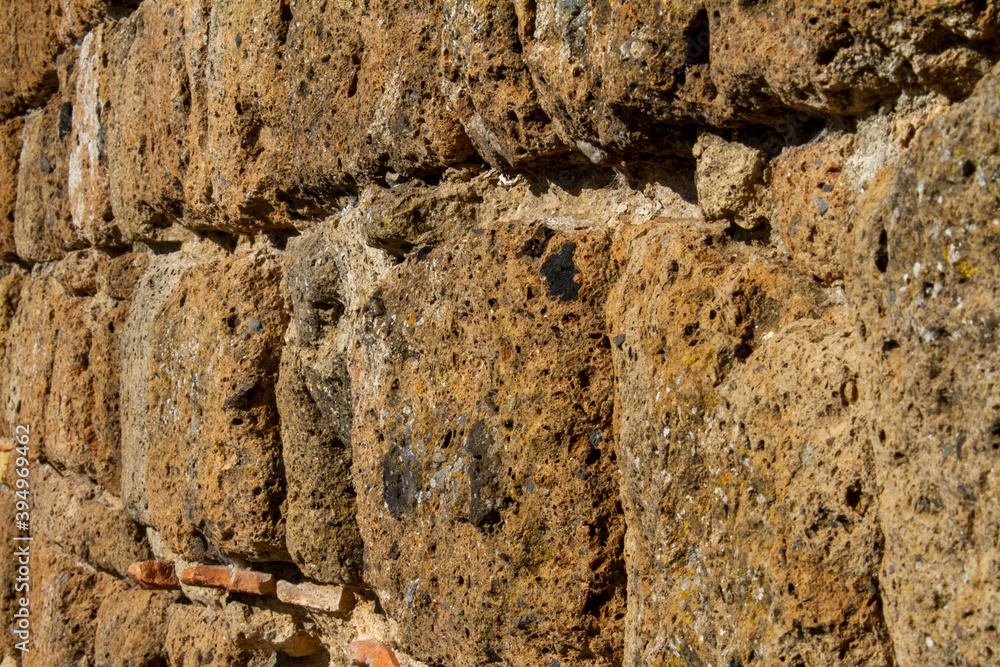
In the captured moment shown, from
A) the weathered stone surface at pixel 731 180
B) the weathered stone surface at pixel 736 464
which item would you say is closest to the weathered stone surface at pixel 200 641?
the weathered stone surface at pixel 736 464

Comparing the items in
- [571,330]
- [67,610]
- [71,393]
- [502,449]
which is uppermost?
[571,330]

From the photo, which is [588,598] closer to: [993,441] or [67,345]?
[993,441]

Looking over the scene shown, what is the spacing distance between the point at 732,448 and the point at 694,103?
28 centimetres

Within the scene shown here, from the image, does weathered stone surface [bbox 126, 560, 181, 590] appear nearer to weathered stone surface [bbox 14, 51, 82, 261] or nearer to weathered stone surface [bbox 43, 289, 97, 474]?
weathered stone surface [bbox 43, 289, 97, 474]

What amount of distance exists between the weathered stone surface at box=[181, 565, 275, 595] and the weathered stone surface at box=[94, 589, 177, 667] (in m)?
0.23

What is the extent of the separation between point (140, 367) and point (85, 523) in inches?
24.0

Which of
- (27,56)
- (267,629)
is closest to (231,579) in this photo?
(267,629)

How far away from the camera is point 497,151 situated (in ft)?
3.26

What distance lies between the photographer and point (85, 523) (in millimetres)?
2170

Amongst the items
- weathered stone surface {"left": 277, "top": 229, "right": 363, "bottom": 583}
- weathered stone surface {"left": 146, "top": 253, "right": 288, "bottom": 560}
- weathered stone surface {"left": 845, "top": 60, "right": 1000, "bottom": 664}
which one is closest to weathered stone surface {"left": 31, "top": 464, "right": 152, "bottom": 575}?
weathered stone surface {"left": 146, "top": 253, "right": 288, "bottom": 560}

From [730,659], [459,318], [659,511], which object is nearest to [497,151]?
[459,318]

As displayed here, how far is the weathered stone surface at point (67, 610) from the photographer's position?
7.06ft

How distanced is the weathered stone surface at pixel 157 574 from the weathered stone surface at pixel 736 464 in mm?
1252

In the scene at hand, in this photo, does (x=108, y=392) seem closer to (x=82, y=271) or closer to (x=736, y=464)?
(x=82, y=271)
